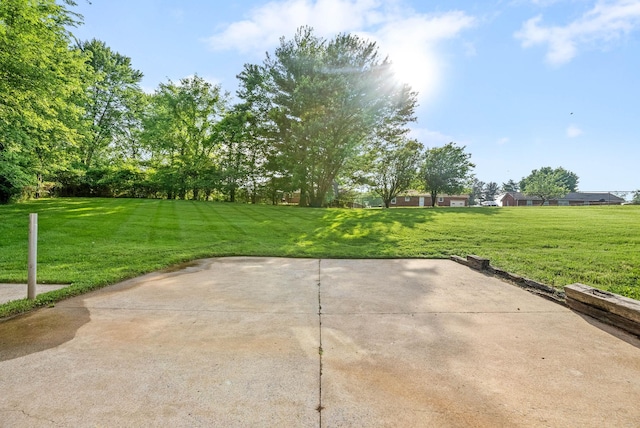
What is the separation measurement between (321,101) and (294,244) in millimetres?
13324

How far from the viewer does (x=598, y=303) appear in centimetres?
329

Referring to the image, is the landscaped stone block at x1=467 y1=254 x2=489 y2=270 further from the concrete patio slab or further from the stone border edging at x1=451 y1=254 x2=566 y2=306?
the concrete patio slab

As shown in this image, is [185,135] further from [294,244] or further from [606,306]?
[606,306]

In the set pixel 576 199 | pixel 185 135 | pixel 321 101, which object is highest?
pixel 321 101

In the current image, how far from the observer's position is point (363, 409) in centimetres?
180

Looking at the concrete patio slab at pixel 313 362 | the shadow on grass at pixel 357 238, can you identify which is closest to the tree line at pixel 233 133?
the shadow on grass at pixel 357 238

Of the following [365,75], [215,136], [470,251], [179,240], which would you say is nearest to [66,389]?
[179,240]

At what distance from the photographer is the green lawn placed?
491 cm

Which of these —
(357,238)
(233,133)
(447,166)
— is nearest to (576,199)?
(447,166)

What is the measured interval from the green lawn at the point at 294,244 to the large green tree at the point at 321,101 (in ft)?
30.7

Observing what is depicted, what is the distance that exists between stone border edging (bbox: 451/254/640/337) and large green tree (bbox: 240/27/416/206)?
16.3 metres

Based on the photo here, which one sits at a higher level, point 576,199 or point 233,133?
point 233,133

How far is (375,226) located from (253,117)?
16.4m

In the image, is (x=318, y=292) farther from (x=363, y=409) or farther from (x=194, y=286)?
(x=363, y=409)
